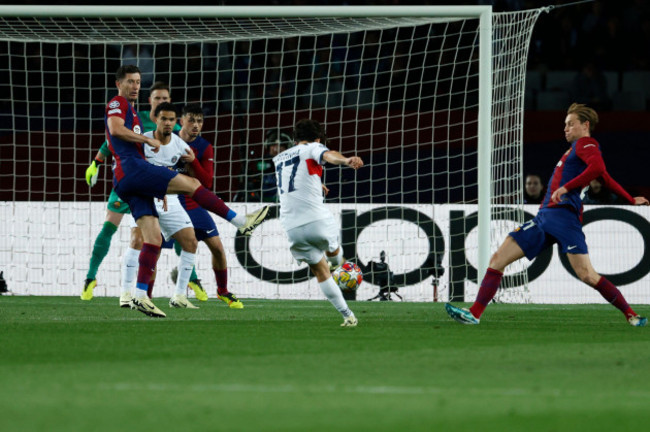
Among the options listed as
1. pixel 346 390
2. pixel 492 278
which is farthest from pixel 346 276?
pixel 346 390

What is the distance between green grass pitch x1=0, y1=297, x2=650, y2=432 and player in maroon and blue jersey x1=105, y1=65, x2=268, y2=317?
49cm

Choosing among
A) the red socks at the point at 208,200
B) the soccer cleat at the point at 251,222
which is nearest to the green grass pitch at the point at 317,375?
the soccer cleat at the point at 251,222

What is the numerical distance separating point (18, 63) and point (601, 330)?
459 inches

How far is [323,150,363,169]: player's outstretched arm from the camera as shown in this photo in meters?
7.38

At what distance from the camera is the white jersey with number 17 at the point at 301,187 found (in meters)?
8.38

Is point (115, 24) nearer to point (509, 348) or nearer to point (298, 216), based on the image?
point (298, 216)

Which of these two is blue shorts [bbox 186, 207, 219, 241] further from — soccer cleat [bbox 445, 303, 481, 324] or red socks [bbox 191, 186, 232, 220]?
soccer cleat [bbox 445, 303, 481, 324]

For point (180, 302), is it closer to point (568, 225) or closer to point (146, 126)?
point (146, 126)

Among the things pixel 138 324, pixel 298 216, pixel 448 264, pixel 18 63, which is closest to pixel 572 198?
pixel 298 216

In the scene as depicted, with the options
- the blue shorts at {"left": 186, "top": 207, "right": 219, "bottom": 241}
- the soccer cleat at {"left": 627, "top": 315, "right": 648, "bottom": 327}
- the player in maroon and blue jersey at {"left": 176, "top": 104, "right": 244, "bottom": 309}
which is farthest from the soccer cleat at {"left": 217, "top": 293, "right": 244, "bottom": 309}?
the soccer cleat at {"left": 627, "top": 315, "right": 648, "bottom": 327}

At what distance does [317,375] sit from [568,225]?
12.5 feet

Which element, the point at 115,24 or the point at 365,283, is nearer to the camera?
the point at 365,283

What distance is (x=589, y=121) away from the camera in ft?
28.6

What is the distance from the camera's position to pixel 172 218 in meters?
10.2
